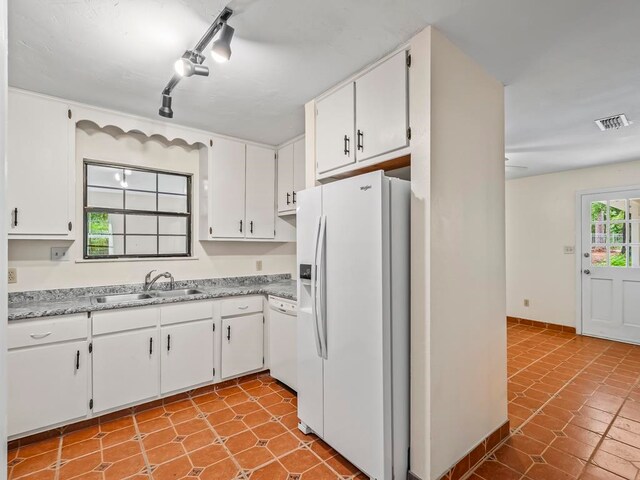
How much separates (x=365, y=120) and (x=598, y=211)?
4.39m

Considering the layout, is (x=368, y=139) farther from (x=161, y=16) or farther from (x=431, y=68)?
(x=161, y=16)

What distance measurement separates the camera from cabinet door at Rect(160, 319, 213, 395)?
269 cm

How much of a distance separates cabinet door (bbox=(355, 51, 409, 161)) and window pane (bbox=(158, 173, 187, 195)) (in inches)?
85.1

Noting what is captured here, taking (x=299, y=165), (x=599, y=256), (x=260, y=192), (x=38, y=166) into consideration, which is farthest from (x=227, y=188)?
(x=599, y=256)

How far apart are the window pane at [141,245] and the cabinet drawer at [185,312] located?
0.82 m

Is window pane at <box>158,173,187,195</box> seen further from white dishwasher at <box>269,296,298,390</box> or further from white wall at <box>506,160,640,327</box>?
white wall at <box>506,160,640,327</box>

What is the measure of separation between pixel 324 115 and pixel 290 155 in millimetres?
1202

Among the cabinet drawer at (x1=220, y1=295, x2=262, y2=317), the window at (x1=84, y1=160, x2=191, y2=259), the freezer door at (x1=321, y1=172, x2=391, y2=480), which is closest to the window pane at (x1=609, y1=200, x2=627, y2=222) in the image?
the freezer door at (x1=321, y1=172, x2=391, y2=480)

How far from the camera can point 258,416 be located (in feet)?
8.24

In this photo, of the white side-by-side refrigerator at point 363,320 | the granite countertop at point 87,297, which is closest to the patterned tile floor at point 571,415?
the white side-by-side refrigerator at point 363,320

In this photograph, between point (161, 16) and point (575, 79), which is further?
point (575, 79)

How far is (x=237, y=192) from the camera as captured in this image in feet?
11.3

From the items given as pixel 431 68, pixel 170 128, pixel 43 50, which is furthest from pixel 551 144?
pixel 43 50

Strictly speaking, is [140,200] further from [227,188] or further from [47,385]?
[47,385]
